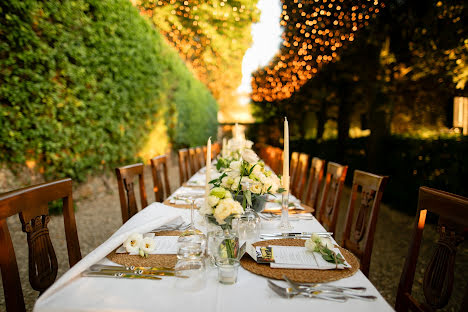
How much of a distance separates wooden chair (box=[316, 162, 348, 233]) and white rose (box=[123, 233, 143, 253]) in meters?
1.31

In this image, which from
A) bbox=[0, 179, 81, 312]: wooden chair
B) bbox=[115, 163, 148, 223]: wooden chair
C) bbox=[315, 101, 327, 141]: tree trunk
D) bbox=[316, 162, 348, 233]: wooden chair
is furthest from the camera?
bbox=[315, 101, 327, 141]: tree trunk

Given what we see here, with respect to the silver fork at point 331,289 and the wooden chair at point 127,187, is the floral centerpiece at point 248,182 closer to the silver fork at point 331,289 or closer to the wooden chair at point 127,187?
the silver fork at point 331,289

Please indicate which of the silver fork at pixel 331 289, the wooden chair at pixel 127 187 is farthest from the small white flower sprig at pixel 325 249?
the wooden chair at pixel 127 187

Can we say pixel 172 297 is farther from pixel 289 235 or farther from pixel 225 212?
pixel 289 235

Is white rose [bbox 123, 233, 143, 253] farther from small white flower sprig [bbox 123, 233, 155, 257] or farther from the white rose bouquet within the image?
the white rose bouquet

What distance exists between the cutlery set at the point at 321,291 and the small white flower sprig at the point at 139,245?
0.48 m

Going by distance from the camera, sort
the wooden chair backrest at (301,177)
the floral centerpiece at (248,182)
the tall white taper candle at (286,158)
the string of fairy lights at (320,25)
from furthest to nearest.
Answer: the string of fairy lights at (320,25), the wooden chair backrest at (301,177), the tall white taper candle at (286,158), the floral centerpiece at (248,182)

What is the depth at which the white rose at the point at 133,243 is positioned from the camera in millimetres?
1092

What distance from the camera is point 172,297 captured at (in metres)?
0.81

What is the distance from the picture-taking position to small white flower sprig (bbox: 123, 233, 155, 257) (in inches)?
42.5

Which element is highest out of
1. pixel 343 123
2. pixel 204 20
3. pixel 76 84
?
pixel 204 20

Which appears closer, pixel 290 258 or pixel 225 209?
pixel 225 209

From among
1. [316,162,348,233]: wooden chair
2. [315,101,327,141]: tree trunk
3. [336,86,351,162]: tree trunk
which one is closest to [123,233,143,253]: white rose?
[316,162,348,233]: wooden chair

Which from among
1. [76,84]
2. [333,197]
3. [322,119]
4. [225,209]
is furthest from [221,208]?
[322,119]
